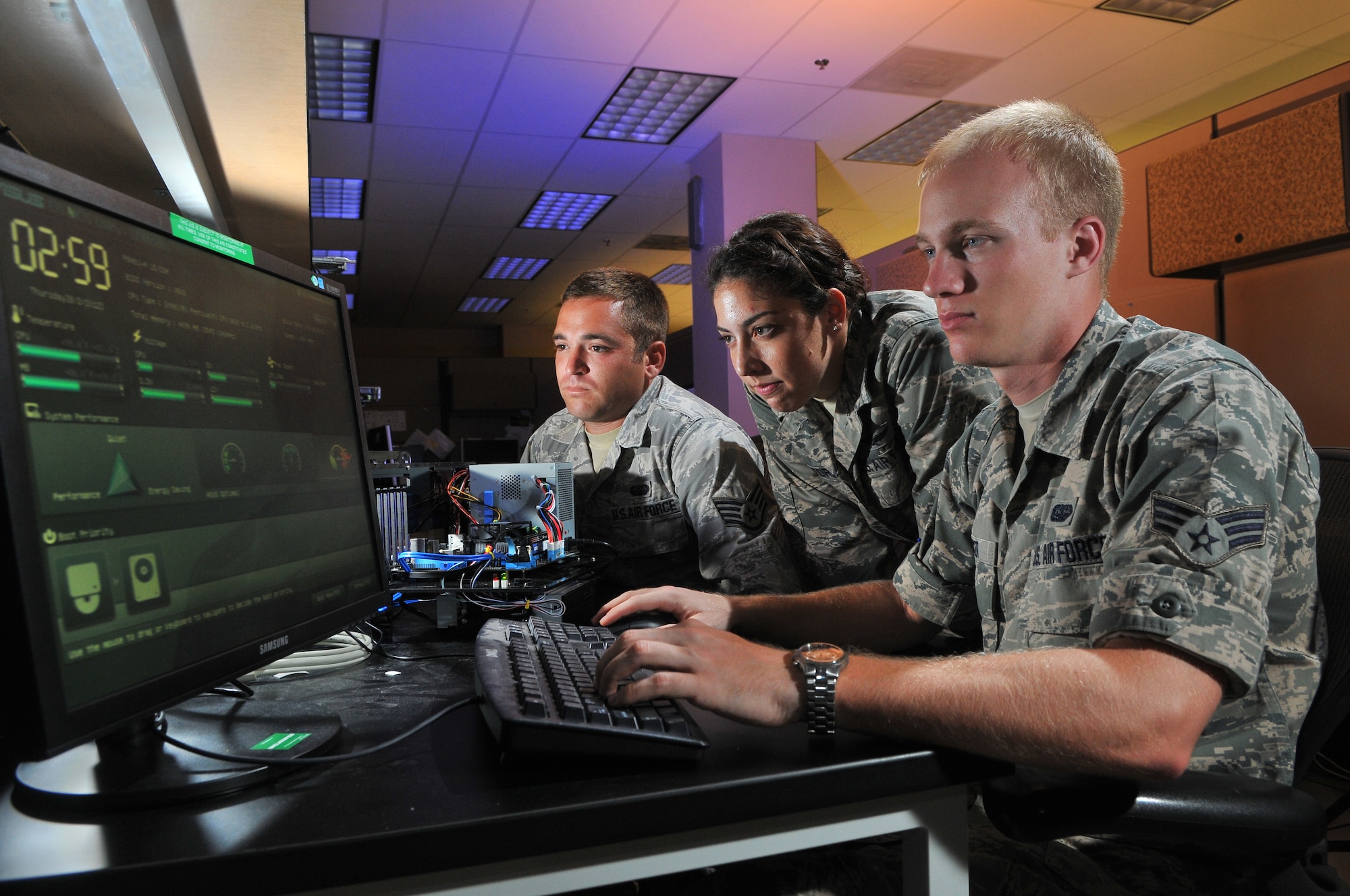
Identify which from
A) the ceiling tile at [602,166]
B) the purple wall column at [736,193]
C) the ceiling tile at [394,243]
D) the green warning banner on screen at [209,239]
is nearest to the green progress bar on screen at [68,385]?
the green warning banner on screen at [209,239]

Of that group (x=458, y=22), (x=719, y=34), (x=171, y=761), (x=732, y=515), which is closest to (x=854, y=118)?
(x=719, y=34)

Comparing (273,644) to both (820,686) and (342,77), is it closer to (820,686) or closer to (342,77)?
(820,686)

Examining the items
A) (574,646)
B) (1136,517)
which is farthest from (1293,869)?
(574,646)

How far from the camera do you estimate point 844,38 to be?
3.61 meters

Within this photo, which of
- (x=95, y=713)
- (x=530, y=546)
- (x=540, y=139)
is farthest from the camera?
(x=540, y=139)

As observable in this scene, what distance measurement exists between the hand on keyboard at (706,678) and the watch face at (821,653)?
0.01 m

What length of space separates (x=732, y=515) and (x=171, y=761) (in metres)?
1.06

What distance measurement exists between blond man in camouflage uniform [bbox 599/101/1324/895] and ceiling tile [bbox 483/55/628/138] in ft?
10.6

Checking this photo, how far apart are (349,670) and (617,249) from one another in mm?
6346

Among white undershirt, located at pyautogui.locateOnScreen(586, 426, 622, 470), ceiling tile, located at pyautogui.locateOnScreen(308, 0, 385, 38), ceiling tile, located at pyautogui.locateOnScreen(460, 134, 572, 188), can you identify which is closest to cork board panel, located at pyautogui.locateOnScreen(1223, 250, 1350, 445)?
white undershirt, located at pyautogui.locateOnScreen(586, 426, 622, 470)

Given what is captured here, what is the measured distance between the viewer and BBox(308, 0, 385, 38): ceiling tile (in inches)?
126

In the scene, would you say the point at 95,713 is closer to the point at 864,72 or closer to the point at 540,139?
the point at 864,72

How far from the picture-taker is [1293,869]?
628mm

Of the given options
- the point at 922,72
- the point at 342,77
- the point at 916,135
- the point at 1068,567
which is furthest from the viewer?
the point at 916,135
